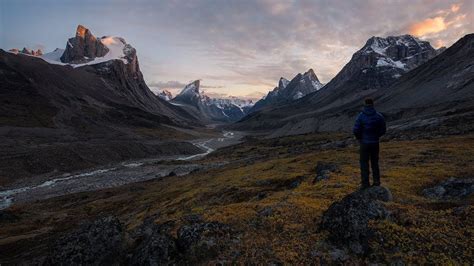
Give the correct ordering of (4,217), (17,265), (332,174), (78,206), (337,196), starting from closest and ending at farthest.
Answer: (337,196) → (17,265) → (332,174) → (4,217) → (78,206)

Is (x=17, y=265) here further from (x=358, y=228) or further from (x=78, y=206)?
(x=78, y=206)

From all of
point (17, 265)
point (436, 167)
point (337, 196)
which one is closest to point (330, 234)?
point (337, 196)

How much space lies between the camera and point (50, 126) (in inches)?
7864

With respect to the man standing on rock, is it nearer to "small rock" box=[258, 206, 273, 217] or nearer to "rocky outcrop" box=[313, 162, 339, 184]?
"small rock" box=[258, 206, 273, 217]

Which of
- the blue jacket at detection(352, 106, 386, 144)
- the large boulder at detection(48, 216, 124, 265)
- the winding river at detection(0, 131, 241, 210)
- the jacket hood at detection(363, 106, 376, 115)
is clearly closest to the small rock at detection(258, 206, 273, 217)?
the blue jacket at detection(352, 106, 386, 144)

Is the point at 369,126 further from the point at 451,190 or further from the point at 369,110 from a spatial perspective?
the point at 451,190

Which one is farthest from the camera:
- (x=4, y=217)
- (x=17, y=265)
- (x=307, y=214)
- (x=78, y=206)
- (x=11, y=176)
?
(x=11, y=176)

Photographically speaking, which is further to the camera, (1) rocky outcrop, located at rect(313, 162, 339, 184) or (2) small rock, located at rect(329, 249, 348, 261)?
(1) rocky outcrop, located at rect(313, 162, 339, 184)

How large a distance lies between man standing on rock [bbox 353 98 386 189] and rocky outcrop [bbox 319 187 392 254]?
111 inches

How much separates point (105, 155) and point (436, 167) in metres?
131

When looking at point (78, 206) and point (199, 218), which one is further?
point (78, 206)

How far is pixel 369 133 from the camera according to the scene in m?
21.4

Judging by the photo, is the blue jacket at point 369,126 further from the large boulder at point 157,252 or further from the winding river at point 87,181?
the winding river at point 87,181

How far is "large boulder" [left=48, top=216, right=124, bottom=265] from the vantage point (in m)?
20.2
